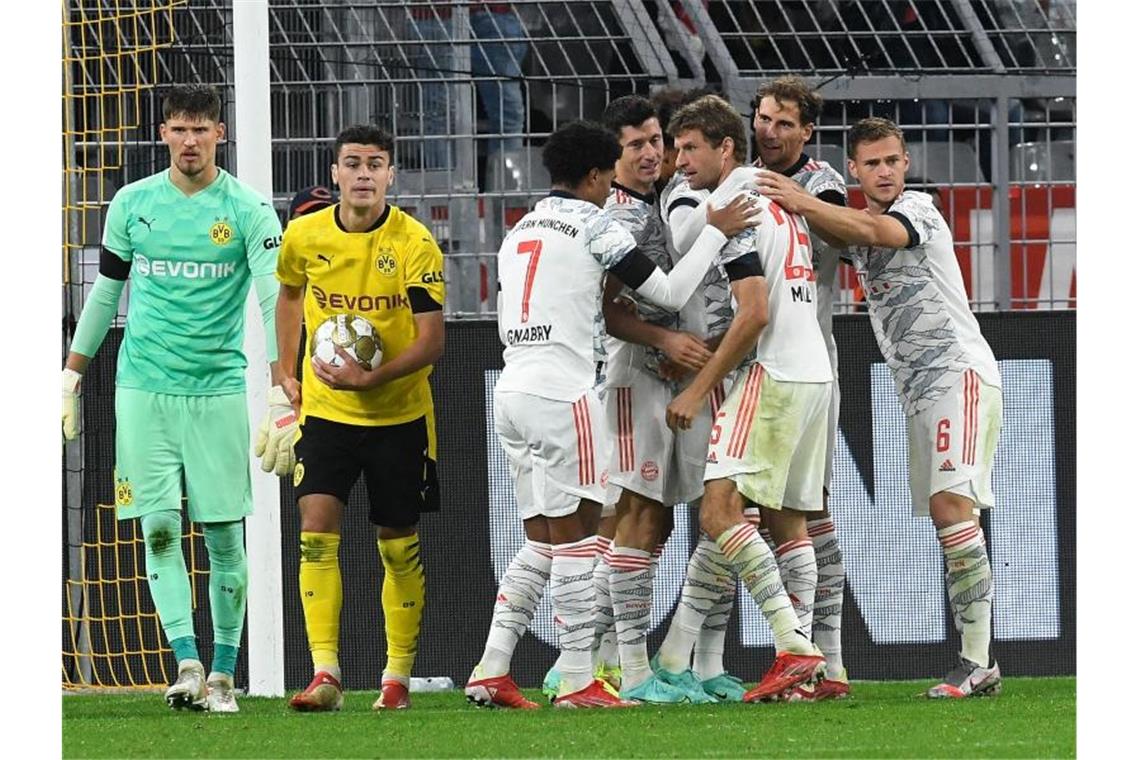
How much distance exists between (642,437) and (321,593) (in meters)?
1.25

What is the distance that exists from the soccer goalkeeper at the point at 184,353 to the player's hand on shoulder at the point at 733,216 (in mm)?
1561

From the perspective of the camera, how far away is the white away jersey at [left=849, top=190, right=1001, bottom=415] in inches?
274

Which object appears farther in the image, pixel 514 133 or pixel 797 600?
pixel 514 133

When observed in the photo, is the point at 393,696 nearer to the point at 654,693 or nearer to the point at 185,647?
the point at 185,647

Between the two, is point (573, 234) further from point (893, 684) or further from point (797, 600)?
point (893, 684)

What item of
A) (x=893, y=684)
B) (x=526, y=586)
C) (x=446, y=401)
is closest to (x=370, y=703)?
(x=526, y=586)

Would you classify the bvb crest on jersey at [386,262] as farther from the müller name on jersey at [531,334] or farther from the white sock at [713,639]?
the white sock at [713,639]

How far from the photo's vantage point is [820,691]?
6.84m

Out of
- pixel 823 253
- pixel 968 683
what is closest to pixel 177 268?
pixel 823 253

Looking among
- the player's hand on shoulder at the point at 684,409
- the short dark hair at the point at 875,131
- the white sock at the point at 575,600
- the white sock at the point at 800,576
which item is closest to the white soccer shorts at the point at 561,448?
the white sock at the point at 575,600

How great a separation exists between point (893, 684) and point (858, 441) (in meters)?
1.06

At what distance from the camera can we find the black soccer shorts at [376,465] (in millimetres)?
6645

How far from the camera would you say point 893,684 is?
8.08 metres
